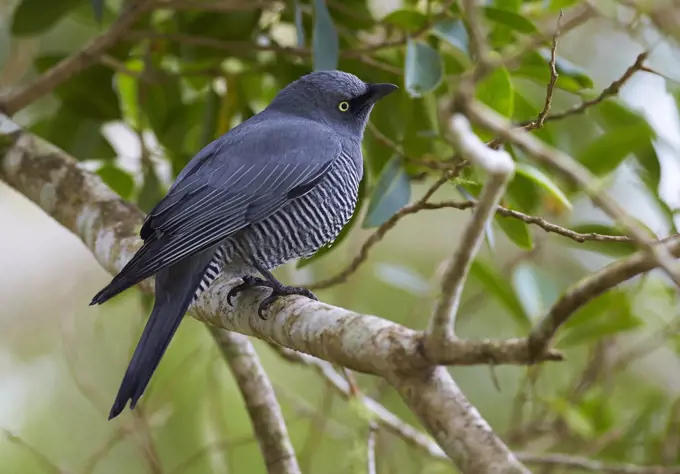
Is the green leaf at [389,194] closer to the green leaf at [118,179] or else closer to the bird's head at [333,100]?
the bird's head at [333,100]

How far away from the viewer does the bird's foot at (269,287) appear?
2799 mm

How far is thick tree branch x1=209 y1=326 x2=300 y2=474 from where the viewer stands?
9.84 feet

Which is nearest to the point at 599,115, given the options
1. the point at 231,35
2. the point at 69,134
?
the point at 231,35

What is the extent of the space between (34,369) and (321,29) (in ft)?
13.4

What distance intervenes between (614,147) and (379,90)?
919 millimetres

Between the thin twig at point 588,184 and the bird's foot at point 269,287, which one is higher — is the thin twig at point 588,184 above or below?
above

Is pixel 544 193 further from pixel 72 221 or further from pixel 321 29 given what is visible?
pixel 72 221

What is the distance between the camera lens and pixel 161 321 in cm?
270

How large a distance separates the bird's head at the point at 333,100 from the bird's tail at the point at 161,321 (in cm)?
95

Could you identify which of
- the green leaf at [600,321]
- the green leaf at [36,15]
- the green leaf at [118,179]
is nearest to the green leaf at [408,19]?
the green leaf at [600,321]

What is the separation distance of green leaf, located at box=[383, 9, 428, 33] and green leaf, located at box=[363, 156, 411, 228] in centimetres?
48

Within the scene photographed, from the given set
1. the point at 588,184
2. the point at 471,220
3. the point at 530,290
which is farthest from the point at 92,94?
the point at 588,184

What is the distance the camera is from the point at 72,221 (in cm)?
336

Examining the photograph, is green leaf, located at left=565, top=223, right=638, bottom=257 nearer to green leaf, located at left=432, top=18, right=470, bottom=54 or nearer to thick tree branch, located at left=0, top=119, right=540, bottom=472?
green leaf, located at left=432, top=18, right=470, bottom=54
